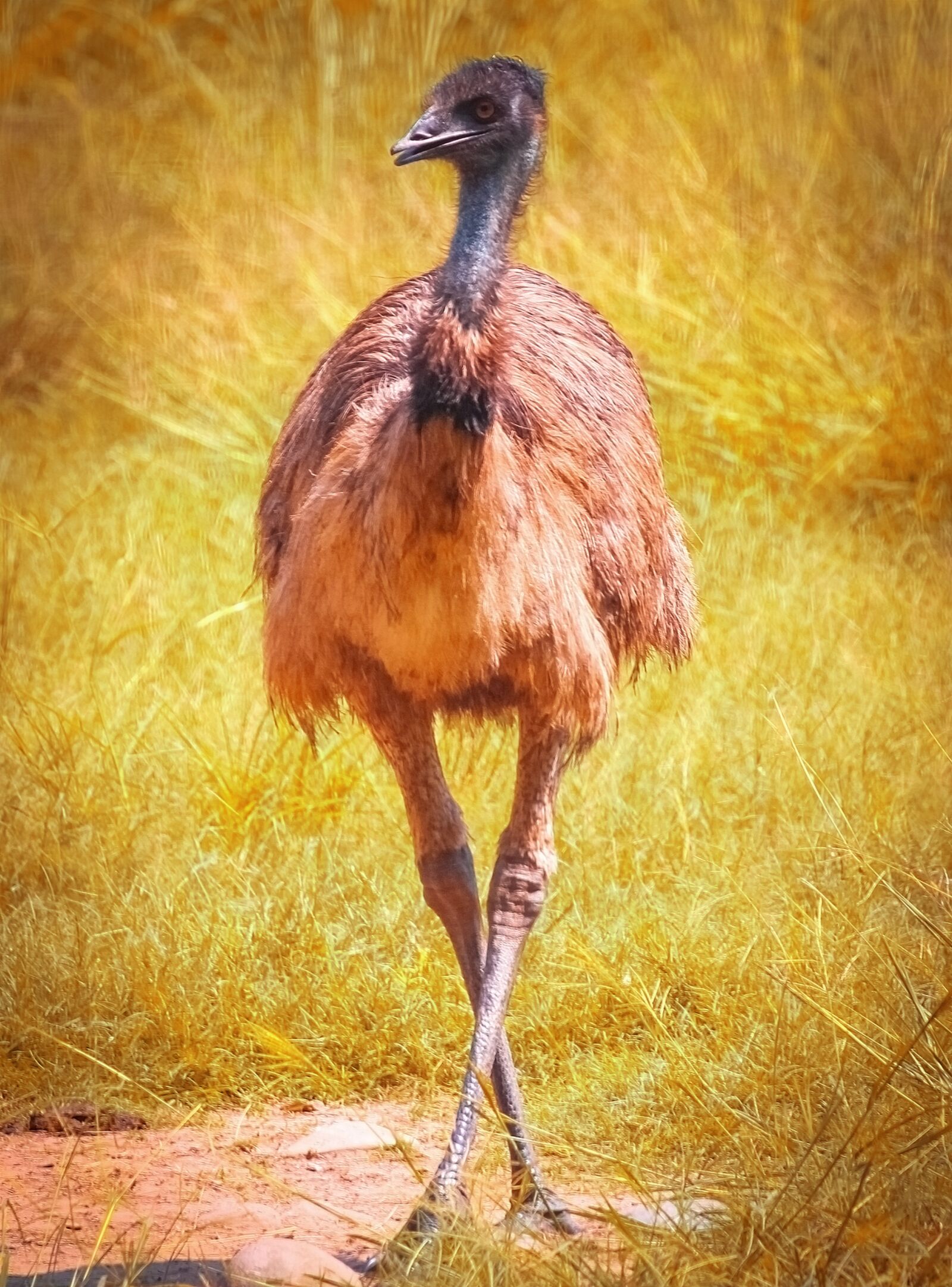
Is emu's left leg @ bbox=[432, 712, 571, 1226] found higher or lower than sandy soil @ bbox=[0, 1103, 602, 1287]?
higher

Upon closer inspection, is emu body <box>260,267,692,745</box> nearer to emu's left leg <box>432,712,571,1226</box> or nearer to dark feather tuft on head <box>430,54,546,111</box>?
emu's left leg <box>432,712,571,1226</box>

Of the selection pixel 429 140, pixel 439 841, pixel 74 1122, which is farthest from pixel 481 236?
pixel 74 1122

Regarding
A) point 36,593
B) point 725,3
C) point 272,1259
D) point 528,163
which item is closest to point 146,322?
point 36,593

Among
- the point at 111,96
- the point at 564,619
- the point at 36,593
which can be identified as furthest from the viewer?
the point at 111,96

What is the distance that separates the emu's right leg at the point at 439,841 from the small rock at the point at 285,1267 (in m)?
0.45

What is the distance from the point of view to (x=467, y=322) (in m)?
2.89

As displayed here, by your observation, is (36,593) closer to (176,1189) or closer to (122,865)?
(122,865)

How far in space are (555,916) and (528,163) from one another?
1762 mm

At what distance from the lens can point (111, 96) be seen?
8477mm

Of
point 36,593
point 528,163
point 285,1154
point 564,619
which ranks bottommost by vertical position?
point 285,1154

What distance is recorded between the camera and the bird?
116 inches

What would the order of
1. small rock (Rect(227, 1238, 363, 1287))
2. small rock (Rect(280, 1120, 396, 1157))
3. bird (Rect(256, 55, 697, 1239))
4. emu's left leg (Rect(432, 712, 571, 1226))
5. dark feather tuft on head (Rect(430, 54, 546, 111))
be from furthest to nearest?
small rock (Rect(280, 1120, 396, 1157)) → emu's left leg (Rect(432, 712, 571, 1226)) → dark feather tuft on head (Rect(430, 54, 546, 111)) → bird (Rect(256, 55, 697, 1239)) → small rock (Rect(227, 1238, 363, 1287))

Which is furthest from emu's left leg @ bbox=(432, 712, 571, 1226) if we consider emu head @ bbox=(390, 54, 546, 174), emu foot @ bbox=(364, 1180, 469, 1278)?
emu head @ bbox=(390, 54, 546, 174)

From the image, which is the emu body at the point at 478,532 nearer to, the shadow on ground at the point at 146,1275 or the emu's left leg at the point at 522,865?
the emu's left leg at the point at 522,865
